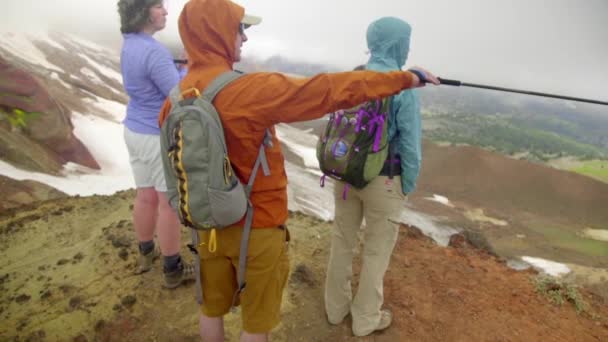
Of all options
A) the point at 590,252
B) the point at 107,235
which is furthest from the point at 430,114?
the point at 107,235

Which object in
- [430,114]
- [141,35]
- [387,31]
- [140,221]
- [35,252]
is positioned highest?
[387,31]

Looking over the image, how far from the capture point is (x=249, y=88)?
67.7 inches

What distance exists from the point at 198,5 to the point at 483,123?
4891 cm

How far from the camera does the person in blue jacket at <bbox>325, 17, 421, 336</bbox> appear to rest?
2.64m

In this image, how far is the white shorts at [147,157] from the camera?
2.98 metres

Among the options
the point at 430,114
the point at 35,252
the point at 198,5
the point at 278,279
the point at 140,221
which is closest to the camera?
the point at 198,5

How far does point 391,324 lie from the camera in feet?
11.1

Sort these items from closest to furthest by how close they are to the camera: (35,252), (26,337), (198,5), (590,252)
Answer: (198,5), (26,337), (35,252), (590,252)

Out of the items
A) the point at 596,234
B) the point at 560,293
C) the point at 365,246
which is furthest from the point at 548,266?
the point at 365,246

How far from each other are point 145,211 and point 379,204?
76.2 inches

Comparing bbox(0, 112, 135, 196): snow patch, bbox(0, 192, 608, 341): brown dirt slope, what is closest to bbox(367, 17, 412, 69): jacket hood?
bbox(0, 192, 608, 341): brown dirt slope

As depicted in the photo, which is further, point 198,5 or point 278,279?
point 278,279

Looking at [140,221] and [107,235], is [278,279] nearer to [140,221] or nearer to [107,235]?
[140,221]

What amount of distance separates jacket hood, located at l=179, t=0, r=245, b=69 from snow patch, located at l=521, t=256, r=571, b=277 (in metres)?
7.92
